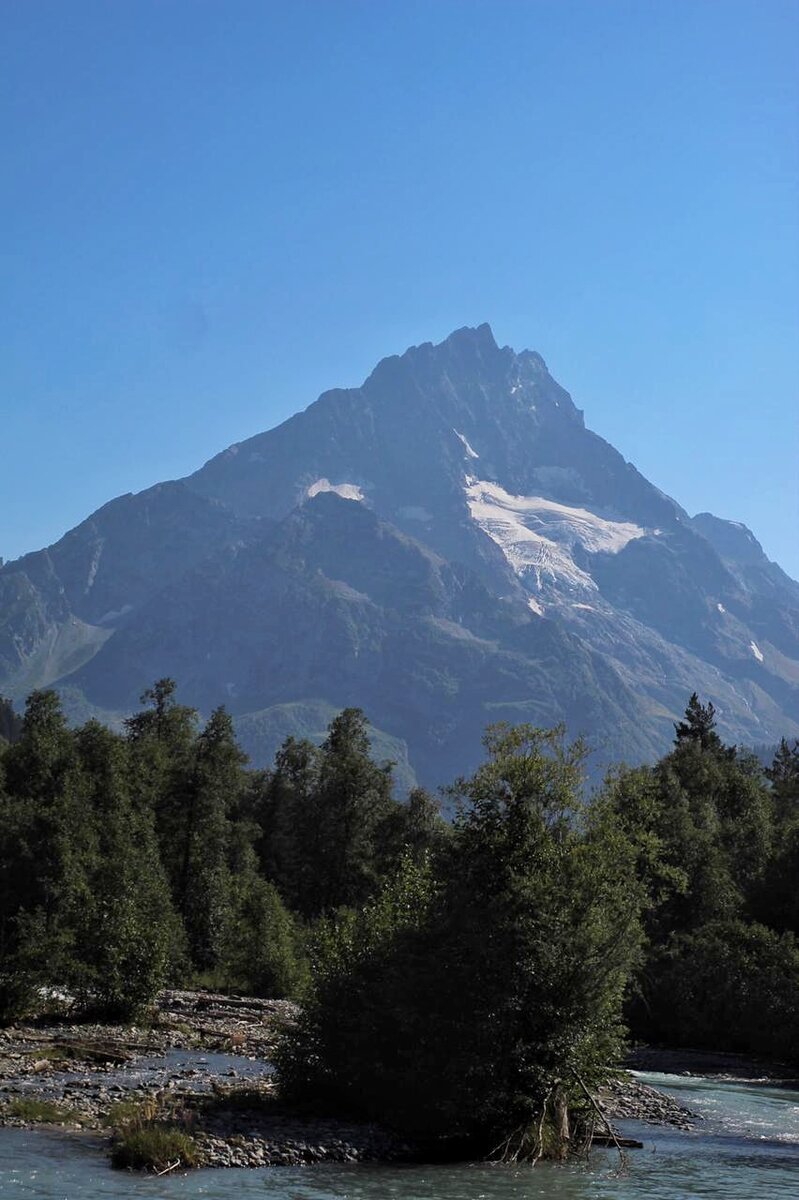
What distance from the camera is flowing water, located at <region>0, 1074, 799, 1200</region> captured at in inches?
1219

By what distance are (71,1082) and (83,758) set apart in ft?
149

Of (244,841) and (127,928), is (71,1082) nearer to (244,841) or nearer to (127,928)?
(127,928)

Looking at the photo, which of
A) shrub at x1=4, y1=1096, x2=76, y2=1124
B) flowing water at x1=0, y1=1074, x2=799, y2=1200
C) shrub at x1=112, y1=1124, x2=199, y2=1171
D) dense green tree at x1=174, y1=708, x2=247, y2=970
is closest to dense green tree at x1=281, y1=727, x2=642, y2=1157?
flowing water at x1=0, y1=1074, x2=799, y2=1200

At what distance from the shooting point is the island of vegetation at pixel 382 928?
122ft

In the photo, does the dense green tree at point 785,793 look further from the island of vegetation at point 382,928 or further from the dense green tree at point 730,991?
the dense green tree at point 730,991

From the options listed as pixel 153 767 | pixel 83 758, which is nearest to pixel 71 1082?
pixel 83 758

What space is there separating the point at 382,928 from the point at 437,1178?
900 centimetres

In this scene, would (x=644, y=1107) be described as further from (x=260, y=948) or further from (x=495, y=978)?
(x=260, y=948)

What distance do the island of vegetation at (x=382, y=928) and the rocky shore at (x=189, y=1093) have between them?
0.68 ft

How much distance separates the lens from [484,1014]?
36.6 m

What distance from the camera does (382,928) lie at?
41562 millimetres

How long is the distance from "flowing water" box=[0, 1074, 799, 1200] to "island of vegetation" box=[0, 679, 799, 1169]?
4.29ft

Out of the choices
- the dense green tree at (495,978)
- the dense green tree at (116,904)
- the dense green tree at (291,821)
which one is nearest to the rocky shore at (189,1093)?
the dense green tree at (495,978)

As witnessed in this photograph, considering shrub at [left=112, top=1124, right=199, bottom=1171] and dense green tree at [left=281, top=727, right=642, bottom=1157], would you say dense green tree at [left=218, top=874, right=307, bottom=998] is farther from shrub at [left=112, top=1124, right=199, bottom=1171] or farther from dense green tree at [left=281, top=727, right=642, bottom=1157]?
shrub at [left=112, top=1124, right=199, bottom=1171]
